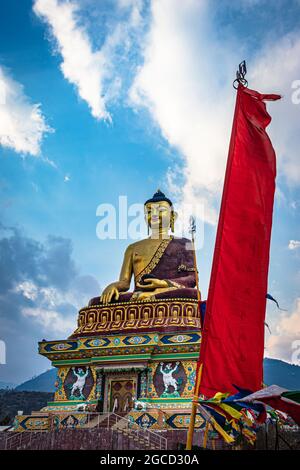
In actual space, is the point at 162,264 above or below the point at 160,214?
below

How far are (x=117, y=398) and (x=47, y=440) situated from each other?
4.58 m

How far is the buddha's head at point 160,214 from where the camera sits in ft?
57.8

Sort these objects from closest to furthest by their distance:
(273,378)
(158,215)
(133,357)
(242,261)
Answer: (242,261)
(133,357)
(158,215)
(273,378)

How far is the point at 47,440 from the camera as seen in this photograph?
896 cm

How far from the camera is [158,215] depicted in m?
17.7

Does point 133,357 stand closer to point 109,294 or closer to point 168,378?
point 168,378

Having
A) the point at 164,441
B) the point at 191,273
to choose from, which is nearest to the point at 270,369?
the point at 191,273

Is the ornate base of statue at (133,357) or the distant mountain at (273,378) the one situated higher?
the distant mountain at (273,378)

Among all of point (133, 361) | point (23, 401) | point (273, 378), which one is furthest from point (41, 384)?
point (133, 361)

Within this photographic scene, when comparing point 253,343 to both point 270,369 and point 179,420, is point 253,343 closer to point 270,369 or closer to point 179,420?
point 179,420

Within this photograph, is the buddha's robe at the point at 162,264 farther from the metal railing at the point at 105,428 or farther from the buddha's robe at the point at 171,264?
the metal railing at the point at 105,428

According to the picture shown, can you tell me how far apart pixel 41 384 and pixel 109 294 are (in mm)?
65003

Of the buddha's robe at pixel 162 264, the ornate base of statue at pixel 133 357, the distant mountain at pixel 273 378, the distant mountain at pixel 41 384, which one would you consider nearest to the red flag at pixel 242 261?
the ornate base of statue at pixel 133 357

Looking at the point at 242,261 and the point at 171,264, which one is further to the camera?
the point at 171,264
